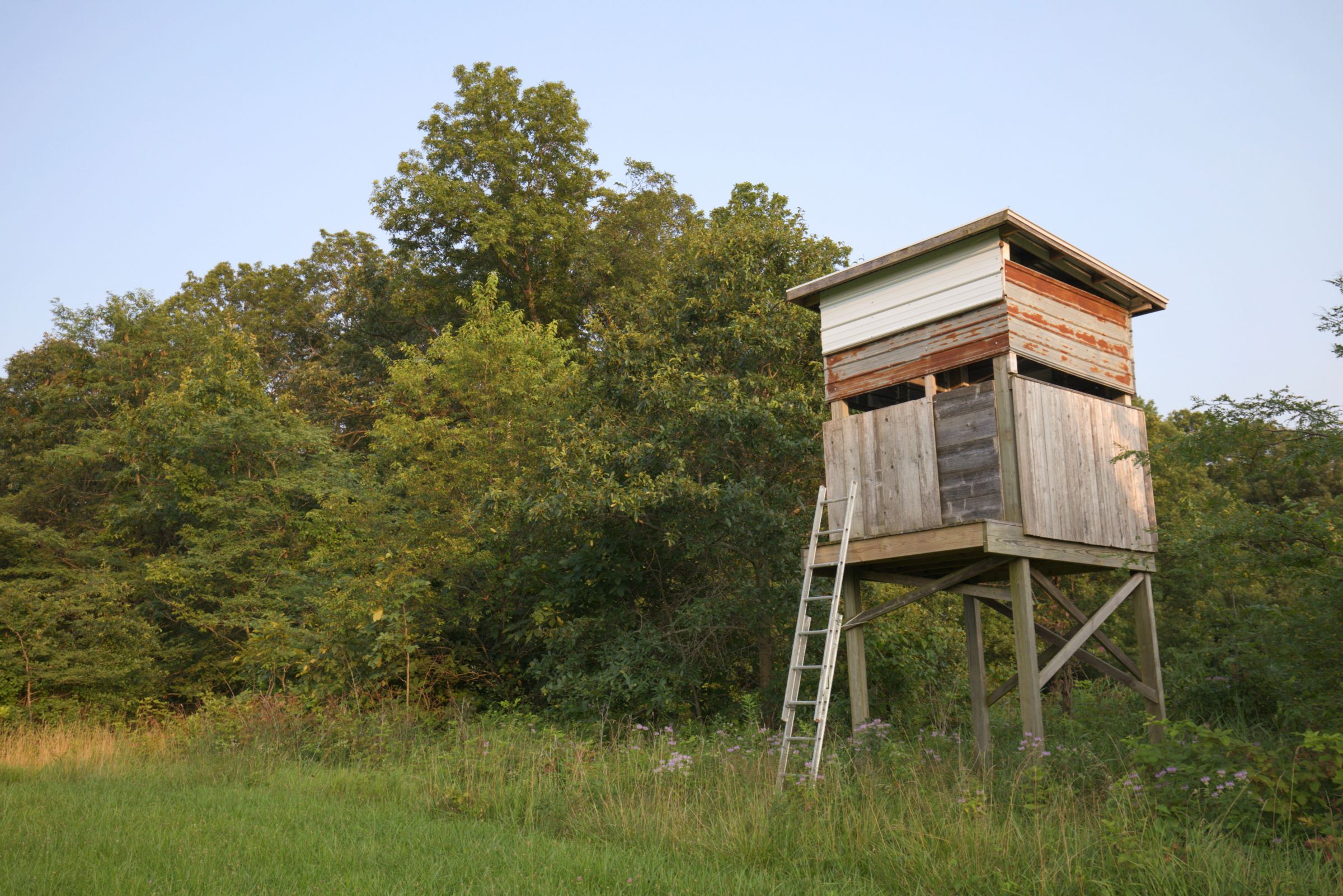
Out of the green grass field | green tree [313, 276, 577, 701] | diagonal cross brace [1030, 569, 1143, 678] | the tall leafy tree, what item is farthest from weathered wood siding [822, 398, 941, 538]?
the tall leafy tree

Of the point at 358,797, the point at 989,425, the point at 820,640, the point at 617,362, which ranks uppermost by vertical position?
the point at 617,362

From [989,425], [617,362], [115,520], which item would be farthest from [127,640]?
[989,425]

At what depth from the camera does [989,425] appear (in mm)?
10141

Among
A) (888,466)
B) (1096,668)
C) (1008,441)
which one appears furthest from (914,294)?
(1096,668)

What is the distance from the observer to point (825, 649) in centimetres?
1074

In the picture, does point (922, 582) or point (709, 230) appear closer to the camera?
point (922, 582)

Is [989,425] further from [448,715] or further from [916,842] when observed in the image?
[448,715]

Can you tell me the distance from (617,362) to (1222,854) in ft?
36.0

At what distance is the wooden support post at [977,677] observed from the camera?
11516 mm

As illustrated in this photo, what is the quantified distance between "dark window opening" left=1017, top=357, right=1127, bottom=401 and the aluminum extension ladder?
2.78m

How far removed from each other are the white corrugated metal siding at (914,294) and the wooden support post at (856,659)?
9.26ft

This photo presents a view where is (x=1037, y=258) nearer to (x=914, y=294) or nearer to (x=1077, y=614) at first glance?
(x=914, y=294)

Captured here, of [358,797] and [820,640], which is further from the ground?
[820,640]

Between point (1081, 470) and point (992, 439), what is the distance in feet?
4.19
